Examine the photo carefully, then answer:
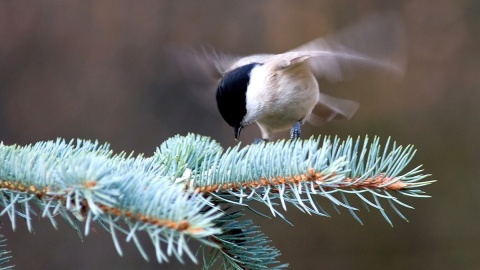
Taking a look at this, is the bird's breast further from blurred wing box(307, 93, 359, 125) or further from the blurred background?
the blurred background

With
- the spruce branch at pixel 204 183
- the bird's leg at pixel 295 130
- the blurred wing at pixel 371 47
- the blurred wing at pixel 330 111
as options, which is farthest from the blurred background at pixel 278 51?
the spruce branch at pixel 204 183

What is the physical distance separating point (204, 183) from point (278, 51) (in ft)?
5.58

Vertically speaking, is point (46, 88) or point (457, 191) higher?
point (46, 88)

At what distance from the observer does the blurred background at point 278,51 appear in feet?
7.64

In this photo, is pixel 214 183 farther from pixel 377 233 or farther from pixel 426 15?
pixel 426 15

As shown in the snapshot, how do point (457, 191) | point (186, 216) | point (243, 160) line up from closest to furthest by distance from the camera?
point (186, 216) → point (243, 160) → point (457, 191)

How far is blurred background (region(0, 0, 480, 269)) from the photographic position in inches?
91.7

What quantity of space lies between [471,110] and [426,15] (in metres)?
0.43

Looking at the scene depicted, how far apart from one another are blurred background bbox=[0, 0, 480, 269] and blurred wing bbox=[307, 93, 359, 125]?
54 centimetres

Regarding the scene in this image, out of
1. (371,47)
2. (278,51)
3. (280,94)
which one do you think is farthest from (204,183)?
(278,51)

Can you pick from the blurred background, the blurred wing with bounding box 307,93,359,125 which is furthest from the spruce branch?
the blurred background

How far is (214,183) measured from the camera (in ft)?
2.31

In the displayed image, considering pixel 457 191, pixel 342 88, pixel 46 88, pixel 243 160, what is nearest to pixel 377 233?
pixel 457 191

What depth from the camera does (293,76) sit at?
1.51m
